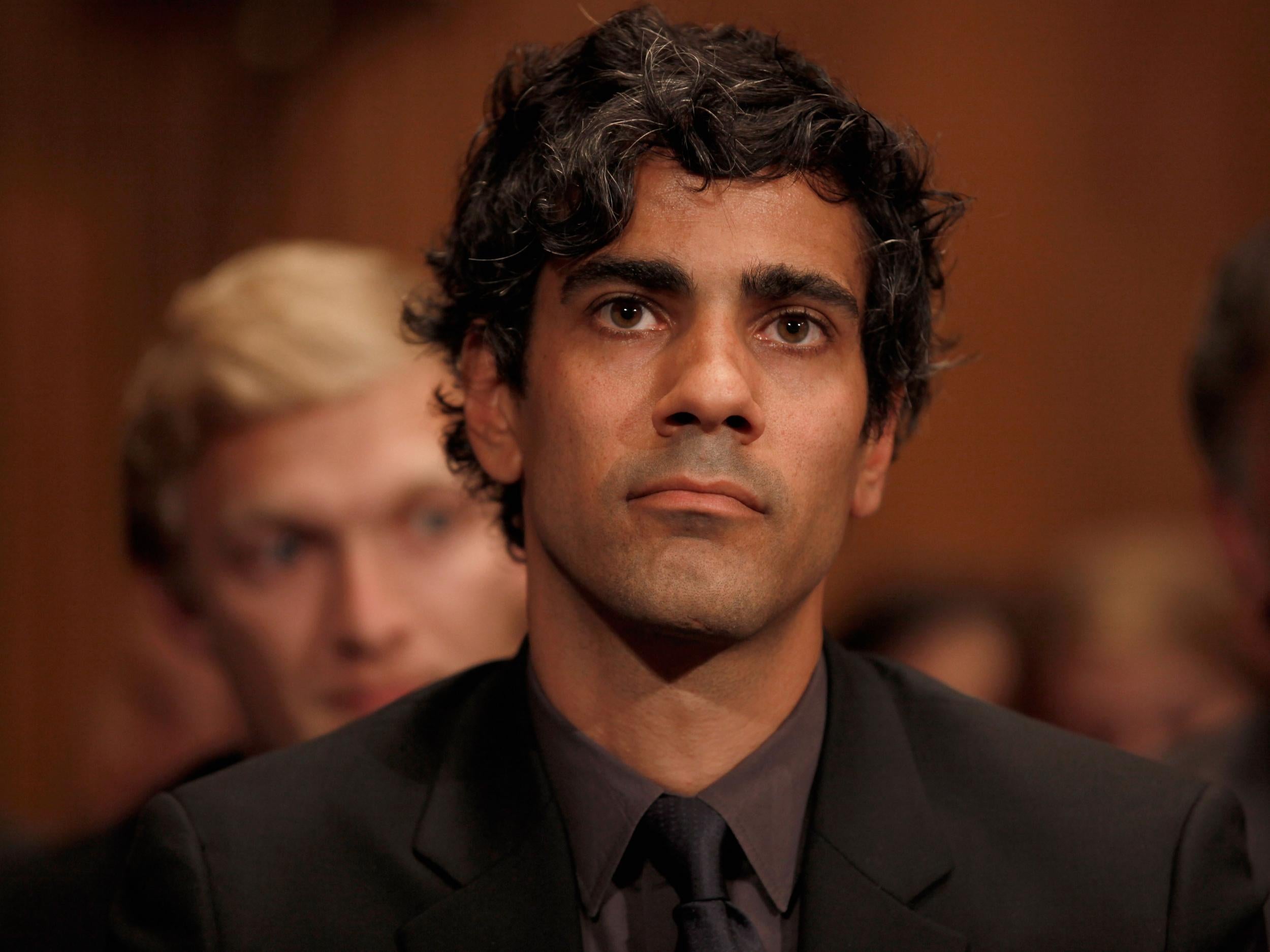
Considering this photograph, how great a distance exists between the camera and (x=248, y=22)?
454cm

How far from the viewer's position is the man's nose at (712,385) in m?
1.82

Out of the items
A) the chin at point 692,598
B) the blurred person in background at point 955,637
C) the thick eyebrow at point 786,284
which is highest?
the thick eyebrow at point 786,284

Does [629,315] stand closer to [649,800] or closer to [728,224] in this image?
[728,224]

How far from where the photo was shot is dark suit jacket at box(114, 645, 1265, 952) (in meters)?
1.89

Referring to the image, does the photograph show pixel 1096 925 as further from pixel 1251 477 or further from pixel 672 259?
A: pixel 1251 477

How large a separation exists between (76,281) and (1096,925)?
3.60 meters

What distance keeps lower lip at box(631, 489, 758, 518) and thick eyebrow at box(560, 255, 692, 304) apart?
0.86ft

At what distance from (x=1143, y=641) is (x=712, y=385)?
9.85 feet

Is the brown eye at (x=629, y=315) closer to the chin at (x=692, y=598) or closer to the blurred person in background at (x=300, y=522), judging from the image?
the chin at (x=692, y=598)

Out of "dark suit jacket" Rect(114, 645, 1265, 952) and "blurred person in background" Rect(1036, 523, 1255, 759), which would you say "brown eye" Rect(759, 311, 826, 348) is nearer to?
"dark suit jacket" Rect(114, 645, 1265, 952)

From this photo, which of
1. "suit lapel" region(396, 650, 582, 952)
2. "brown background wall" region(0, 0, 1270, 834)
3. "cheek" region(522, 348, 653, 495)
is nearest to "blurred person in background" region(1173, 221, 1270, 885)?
"brown background wall" region(0, 0, 1270, 834)

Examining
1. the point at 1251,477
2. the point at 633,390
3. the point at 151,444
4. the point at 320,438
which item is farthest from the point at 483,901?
the point at 1251,477

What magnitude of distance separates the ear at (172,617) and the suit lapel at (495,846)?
1.43 metres

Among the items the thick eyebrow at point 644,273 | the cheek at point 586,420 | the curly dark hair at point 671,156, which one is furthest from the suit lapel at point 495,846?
the thick eyebrow at point 644,273
